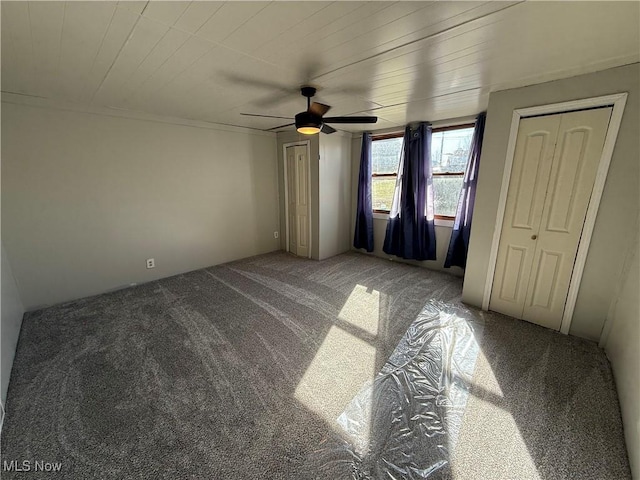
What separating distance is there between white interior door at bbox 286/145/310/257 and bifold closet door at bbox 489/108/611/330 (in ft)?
9.31

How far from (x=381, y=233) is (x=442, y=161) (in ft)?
4.91

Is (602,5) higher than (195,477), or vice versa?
(602,5)

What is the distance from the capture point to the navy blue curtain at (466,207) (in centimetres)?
325

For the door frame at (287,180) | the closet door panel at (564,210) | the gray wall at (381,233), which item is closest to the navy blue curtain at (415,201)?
the gray wall at (381,233)

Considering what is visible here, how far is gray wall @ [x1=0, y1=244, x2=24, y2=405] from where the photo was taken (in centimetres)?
175

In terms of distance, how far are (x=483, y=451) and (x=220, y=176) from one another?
13.6 feet

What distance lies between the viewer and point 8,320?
209 cm

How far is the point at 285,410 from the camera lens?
160 cm

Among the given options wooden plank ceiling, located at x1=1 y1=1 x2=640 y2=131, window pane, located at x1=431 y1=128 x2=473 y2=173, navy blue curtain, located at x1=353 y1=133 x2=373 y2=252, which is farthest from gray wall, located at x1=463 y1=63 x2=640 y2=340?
navy blue curtain, located at x1=353 y1=133 x2=373 y2=252

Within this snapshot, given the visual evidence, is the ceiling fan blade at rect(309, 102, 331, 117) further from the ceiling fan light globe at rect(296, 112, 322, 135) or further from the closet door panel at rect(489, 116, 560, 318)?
the closet door panel at rect(489, 116, 560, 318)

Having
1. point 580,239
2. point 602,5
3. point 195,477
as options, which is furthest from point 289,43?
point 580,239

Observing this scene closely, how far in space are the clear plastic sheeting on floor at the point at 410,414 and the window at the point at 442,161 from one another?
2122 mm

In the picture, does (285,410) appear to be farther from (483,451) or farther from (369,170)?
(369,170)

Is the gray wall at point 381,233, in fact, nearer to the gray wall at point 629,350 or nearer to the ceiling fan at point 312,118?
the gray wall at point 629,350
